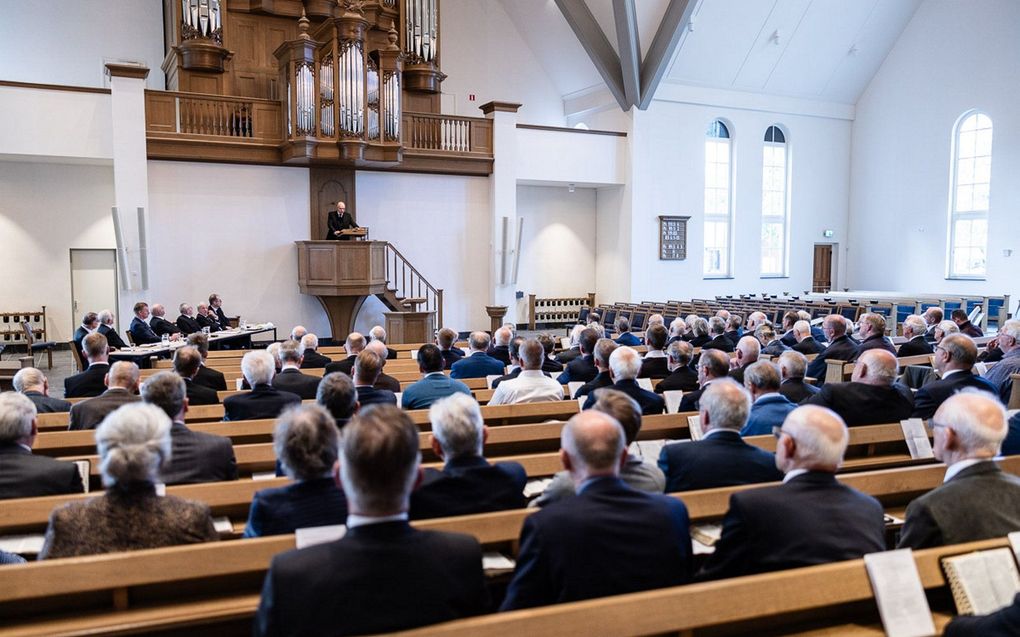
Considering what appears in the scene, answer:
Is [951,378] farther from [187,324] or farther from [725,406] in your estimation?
[187,324]

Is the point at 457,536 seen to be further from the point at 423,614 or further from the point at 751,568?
the point at 751,568

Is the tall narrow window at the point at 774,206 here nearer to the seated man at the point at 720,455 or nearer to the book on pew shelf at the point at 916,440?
the book on pew shelf at the point at 916,440

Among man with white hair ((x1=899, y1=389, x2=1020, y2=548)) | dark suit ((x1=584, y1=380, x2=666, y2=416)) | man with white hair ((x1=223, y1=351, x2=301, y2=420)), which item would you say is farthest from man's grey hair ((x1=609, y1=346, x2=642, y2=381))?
man with white hair ((x1=899, y1=389, x2=1020, y2=548))

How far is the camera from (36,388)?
4699 mm

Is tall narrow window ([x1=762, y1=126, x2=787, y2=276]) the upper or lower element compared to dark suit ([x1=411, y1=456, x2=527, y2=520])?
upper

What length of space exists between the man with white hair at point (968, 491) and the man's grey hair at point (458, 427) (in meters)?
1.35

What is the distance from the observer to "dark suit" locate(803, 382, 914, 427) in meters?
4.28

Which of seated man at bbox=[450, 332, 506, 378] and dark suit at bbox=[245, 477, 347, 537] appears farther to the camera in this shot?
seated man at bbox=[450, 332, 506, 378]

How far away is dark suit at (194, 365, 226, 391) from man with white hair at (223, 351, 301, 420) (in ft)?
5.21

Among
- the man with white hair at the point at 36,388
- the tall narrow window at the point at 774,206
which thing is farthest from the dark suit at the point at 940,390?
the tall narrow window at the point at 774,206

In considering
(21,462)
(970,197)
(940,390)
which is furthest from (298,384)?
(970,197)

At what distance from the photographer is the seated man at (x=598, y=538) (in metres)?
2.03

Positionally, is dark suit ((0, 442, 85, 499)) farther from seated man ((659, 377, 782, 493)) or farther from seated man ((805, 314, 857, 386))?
seated man ((805, 314, 857, 386))

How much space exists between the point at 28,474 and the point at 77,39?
13182 mm
